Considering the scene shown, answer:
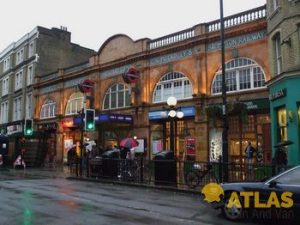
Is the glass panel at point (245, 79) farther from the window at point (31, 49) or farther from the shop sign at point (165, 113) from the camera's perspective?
the window at point (31, 49)

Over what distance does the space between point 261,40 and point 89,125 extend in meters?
10.5

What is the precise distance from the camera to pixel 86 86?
33281 mm

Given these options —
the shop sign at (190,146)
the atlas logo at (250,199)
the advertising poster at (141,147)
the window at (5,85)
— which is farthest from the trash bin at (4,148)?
the atlas logo at (250,199)

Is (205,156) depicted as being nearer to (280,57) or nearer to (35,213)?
(280,57)

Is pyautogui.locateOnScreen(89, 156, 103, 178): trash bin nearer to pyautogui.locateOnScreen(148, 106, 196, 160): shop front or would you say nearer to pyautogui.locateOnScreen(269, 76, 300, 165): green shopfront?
pyautogui.locateOnScreen(148, 106, 196, 160): shop front

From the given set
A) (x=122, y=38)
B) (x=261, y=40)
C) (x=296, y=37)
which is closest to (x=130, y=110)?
(x=122, y=38)

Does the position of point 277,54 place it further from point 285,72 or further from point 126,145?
point 126,145

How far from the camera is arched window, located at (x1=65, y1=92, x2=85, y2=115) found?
117 feet

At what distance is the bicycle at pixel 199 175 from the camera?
16188 mm

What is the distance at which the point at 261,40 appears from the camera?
22703 mm

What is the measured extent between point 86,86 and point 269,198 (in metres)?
25.8

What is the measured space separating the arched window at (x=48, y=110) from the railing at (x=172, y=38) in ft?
47.5

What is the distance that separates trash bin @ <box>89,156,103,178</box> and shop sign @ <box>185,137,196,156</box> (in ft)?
21.9

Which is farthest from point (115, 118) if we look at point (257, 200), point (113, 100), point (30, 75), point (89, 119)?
point (257, 200)
